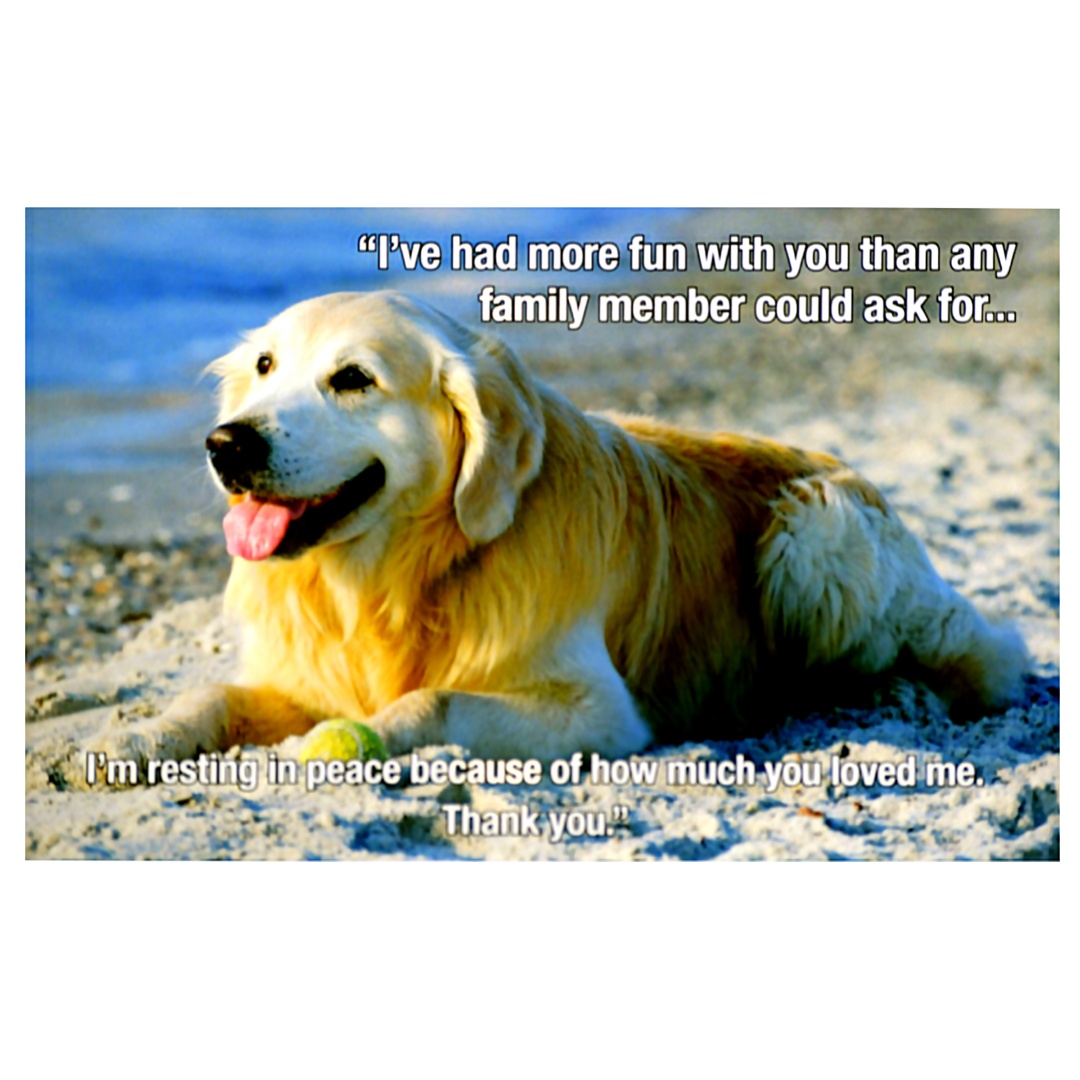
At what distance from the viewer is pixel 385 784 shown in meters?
4.02

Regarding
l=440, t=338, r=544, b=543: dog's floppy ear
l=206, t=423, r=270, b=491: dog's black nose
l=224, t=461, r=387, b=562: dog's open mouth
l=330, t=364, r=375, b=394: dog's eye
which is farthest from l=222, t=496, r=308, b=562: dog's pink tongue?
l=440, t=338, r=544, b=543: dog's floppy ear

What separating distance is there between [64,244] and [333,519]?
1.66 metres

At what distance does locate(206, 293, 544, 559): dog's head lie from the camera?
3982 mm

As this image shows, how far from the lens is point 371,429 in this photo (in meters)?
4.07

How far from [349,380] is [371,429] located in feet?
0.54

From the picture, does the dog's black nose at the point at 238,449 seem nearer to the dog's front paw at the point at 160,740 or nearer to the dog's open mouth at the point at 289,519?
the dog's open mouth at the point at 289,519

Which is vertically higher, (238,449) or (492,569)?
(238,449)

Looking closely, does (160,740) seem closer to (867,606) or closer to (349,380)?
(349,380)

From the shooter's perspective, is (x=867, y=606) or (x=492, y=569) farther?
(x=867, y=606)

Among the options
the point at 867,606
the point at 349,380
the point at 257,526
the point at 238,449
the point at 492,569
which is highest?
the point at 349,380

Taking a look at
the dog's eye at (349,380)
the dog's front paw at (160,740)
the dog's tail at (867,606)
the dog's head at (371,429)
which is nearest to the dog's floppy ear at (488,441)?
the dog's head at (371,429)

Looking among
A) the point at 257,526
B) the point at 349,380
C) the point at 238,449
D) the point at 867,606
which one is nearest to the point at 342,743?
the point at 257,526

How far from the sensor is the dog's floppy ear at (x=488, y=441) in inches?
163

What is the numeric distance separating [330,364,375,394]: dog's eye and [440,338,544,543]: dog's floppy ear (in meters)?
0.26
